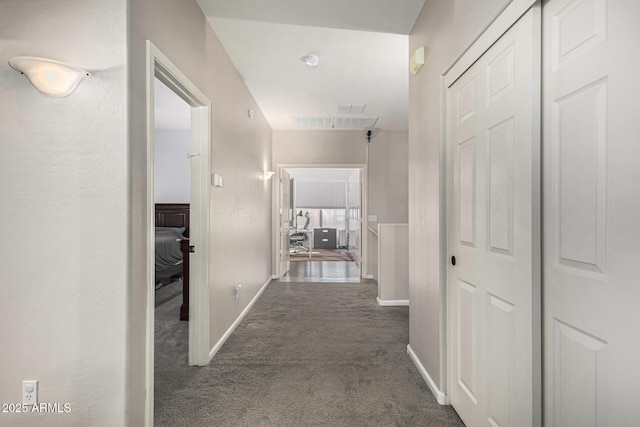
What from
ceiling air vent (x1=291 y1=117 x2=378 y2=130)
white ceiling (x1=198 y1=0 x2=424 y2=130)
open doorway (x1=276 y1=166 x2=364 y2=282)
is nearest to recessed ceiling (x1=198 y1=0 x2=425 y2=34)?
white ceiling (x1=198 y1=0 x2=424 y2=130)

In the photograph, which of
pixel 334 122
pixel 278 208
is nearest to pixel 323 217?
pixel 278 208

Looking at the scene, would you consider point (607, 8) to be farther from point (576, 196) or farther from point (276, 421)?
point (276, 421)

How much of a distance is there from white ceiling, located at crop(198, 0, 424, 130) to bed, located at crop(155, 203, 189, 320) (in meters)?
2.00

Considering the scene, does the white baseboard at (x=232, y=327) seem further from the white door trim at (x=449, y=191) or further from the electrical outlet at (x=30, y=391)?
the white door trim at (x=449, y=191)

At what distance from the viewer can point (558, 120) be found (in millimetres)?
1048

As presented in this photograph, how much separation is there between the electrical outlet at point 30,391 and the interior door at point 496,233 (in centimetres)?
207

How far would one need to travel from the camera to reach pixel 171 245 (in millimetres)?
4516

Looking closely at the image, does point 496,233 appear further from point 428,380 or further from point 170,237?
point 170,237

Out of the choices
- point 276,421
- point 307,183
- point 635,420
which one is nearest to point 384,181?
point 276,421

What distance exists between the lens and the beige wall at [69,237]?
4.33 feet

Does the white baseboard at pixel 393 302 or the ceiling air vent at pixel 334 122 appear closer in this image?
the white baseboard at pixel 393 302

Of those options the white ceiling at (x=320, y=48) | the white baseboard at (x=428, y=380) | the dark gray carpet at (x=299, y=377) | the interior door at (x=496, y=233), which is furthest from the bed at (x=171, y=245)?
the interior door at (x=496, y=233)

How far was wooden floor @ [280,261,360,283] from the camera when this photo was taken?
533 centimetres

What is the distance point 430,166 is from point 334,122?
316 centimetres
